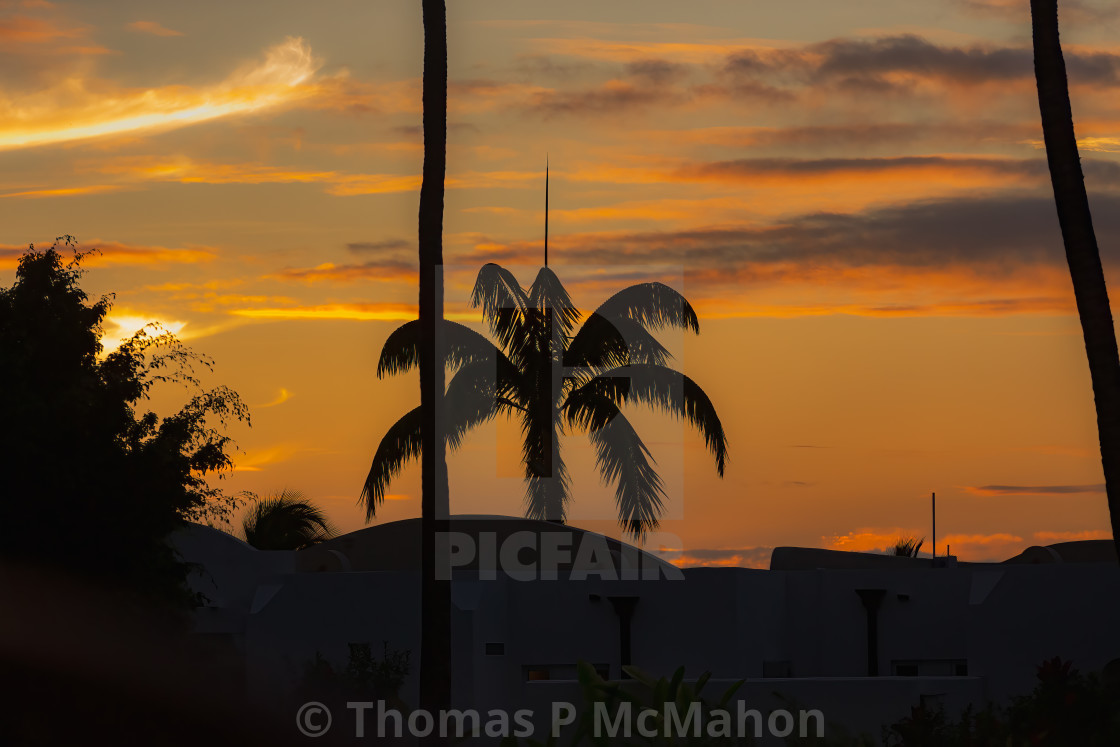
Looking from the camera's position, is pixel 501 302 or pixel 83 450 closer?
pixel 83 450

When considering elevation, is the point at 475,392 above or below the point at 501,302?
below

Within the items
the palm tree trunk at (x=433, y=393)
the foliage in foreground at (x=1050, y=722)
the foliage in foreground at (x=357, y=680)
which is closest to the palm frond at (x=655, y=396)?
the foliage in foreground at (x=357, y=680)

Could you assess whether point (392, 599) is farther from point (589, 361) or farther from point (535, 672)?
point (589, 361)

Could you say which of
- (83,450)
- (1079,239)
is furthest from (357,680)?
(1079,239)

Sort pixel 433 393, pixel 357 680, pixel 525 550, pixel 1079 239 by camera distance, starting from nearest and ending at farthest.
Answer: pixel 1079 239 → pixel 433 393 → pixel 357 680 → pixel 525 550

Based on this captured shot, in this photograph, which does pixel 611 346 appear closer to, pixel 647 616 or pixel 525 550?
pixel 525 550

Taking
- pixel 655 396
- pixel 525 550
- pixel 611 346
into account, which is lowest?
pixel 525 550

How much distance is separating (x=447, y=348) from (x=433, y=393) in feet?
39.4

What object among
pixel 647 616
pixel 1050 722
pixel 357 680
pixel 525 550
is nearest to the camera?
pixel 1050 722

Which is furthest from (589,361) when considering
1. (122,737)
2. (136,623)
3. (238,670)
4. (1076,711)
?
(1076,711)

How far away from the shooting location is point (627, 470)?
28281 mm

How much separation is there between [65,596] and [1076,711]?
1386 centimetres

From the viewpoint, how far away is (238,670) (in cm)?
2488

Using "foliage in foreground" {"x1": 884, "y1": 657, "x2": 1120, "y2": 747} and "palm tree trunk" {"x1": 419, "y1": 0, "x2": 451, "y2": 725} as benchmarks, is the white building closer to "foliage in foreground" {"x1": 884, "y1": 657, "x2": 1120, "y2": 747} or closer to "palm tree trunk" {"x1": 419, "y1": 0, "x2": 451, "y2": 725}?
"foliage in foreground" {"x1": 884, "y1": 657, "x2": 1120, "y2": 747}
